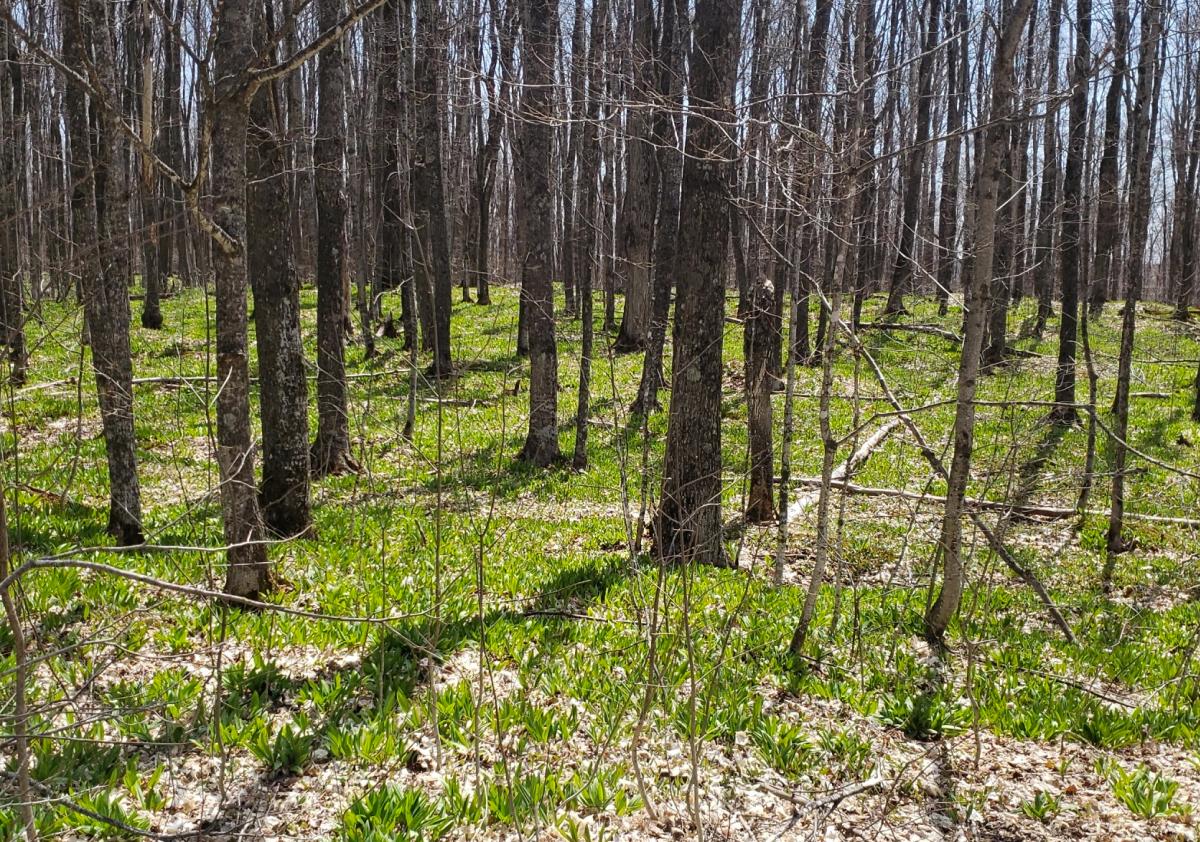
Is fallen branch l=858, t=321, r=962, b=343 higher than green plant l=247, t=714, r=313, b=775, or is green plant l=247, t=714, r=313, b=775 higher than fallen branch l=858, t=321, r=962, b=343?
fallen branch l=858, t=321, r=962, b=343

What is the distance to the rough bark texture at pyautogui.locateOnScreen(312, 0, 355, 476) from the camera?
9898mm

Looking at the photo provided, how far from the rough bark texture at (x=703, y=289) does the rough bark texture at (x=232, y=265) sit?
3.37m

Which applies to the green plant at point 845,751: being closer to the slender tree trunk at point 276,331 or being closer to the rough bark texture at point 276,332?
the slender tree trunk at point 276,331

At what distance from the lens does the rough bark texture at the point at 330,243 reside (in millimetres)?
9898

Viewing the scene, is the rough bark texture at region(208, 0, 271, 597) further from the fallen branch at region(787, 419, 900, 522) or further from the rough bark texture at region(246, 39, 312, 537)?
the fallen branch at region(787, 419, 900, 522)

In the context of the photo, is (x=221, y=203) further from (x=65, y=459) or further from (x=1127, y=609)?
(x=1127, y=609)

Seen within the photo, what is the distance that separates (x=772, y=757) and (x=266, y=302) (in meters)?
5.36

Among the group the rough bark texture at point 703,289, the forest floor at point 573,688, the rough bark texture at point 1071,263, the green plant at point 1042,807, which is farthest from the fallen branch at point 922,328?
the green plant at point 1042,807

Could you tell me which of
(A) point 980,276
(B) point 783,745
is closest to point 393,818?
(B) point 783,745

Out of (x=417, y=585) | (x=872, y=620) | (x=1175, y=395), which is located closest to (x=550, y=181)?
(x=417, y=585)

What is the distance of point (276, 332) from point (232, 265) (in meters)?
1.77

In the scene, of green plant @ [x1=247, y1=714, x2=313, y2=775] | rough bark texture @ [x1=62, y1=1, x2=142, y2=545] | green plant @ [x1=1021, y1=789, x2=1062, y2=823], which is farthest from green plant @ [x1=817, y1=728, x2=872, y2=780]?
rough bark texture @ [x1=62, y1=1, x2=142, y2=545]

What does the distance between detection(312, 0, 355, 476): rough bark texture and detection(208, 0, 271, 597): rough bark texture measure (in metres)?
4.45

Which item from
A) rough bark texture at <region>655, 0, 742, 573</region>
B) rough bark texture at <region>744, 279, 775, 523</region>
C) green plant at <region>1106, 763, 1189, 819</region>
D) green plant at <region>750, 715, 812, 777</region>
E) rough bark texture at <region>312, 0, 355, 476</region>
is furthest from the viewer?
rough bark texture at <region>312, 0, 355, 476</region>
